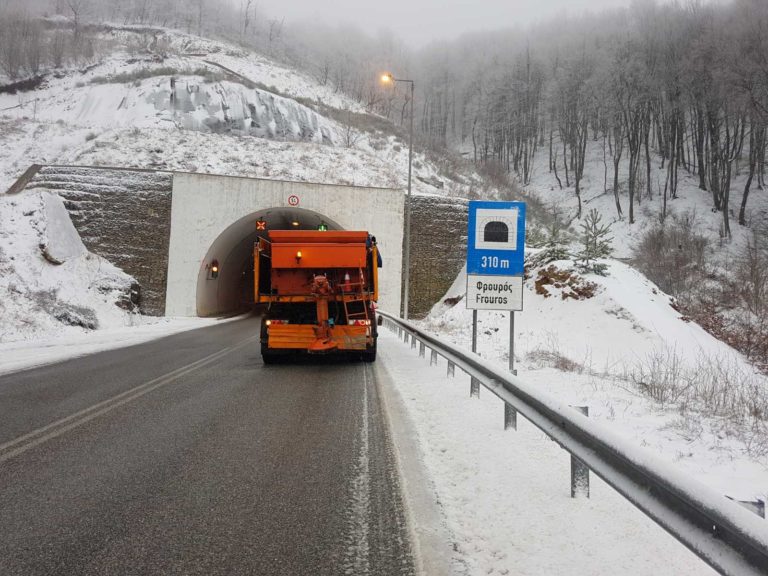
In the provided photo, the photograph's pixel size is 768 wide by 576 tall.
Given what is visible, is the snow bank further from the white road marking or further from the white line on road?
the white road marking

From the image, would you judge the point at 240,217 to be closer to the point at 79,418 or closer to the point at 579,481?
the point at 79,418

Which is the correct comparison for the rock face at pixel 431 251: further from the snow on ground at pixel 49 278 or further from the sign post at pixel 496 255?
the sign post at pixel 496 255

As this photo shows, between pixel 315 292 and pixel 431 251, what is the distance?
17.3m

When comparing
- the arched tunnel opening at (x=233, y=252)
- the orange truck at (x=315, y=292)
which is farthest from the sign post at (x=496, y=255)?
the arched tunnel opening at (x=233, y=252)

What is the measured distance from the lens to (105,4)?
118500mm

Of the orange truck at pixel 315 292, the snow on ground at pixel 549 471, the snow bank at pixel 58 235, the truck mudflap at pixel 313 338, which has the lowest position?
the snow on ground at pixel 549 471

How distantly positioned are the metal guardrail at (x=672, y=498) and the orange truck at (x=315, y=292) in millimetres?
6626

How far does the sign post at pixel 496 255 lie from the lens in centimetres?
745

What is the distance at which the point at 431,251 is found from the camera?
2625cm

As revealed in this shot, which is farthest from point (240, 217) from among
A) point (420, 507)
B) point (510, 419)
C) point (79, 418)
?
point (420, 507)

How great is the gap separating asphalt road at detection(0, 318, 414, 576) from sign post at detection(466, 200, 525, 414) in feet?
8.13

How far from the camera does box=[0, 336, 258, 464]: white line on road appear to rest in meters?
4.29

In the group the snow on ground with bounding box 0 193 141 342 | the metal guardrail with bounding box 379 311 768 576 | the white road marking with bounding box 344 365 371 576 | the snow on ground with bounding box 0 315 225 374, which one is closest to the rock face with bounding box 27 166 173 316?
the snow on ground with bounding box 0 193 141 342

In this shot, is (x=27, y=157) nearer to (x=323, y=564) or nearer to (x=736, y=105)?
(x=323, y=564)
